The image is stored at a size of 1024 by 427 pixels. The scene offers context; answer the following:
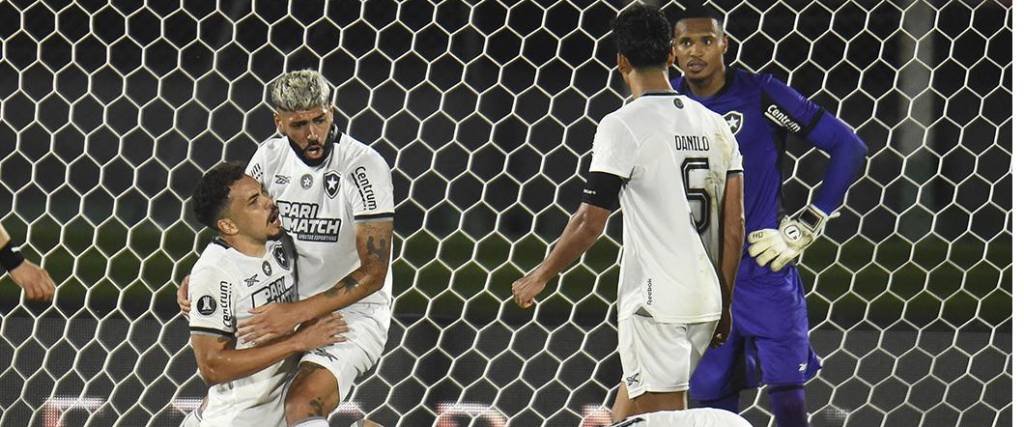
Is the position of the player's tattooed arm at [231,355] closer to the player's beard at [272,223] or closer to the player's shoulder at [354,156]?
the player's beard at [272,223]

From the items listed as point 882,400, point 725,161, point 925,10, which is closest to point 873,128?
point 925,10

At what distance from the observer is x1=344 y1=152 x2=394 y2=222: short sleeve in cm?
266

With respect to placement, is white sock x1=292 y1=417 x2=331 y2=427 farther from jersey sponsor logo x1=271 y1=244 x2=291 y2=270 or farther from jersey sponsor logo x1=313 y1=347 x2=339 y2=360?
jersey sponsor logo x1=271 y1=244 x2=291 y2=270

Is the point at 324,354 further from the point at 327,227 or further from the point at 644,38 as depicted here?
the point at 644,38

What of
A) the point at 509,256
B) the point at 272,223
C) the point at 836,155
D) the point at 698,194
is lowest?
the point at 509,256

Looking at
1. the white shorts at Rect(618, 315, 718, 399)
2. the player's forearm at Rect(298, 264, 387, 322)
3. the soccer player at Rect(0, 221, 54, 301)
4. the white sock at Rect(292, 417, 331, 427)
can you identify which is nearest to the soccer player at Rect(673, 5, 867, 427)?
the white shorts at Rect(618, 315, 718, 399)

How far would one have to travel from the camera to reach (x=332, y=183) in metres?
2.70

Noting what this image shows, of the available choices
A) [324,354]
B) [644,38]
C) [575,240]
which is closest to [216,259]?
[324,354]

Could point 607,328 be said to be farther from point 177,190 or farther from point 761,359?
point 177,190

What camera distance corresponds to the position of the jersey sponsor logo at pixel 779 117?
9.68ft

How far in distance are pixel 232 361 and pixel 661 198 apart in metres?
0.93

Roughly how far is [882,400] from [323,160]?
1998 millimetres

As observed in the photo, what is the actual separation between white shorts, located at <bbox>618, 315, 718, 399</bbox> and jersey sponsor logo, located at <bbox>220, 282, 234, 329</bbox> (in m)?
0.80

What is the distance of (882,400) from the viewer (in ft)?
12.3
